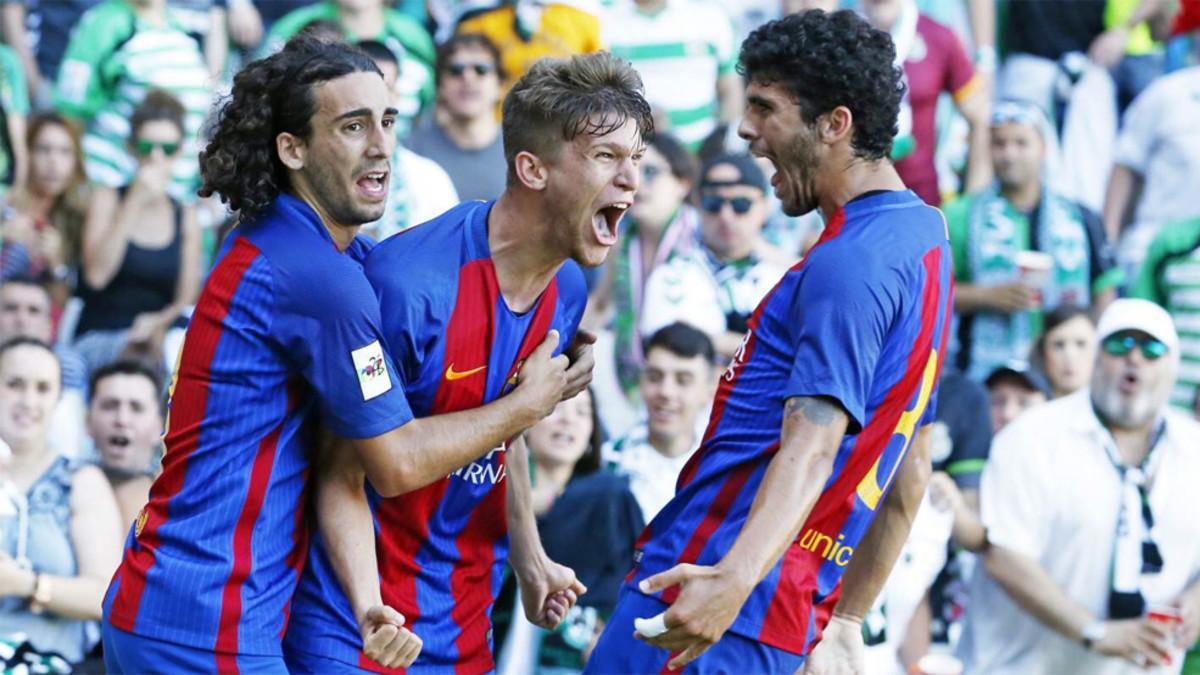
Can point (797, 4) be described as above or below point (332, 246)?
above

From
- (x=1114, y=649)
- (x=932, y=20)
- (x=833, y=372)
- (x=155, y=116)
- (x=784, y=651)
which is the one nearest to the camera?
(x=833, y=372)

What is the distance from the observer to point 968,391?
7.90 meters

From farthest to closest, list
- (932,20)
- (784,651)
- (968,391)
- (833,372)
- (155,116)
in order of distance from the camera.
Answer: (932,20)
(155,116)
(968,391)
(784,651)
(833,372)

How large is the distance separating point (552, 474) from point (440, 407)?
2.87 meters

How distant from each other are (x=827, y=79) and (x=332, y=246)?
119 centimetres

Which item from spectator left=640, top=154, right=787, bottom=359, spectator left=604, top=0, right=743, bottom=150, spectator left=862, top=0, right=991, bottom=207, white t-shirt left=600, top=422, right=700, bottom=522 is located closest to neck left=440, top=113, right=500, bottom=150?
spectator left=604, top=0, right=743, bottom=150

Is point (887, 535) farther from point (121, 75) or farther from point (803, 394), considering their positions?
point (121, 75)

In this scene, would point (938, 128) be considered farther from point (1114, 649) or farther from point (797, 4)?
point (1114, 649)

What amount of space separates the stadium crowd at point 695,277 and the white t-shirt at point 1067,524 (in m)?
0.01

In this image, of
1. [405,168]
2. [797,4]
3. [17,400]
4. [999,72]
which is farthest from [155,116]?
[999,72]

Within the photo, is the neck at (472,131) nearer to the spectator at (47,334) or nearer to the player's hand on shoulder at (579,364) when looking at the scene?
the spectator at (47,334)

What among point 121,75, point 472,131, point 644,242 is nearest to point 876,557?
point 644,242

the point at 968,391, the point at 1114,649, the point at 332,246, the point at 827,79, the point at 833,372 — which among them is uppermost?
the point at 827,79

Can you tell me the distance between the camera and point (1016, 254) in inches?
347
